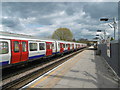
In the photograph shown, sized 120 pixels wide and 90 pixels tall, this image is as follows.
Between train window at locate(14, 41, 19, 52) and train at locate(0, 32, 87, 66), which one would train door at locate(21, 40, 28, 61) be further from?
train window at locate(14, 41, 19, 52)

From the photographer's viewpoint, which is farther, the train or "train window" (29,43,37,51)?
"train window" (29,43,37,51)

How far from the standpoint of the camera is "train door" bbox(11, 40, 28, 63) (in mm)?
7974

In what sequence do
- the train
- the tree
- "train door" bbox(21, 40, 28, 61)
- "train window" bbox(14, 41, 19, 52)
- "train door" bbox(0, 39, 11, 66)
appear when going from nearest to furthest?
"train door" bbox(0, 39, 11, 66), the train, "train window" bbox(14, 41, 19, 52), "train door" bbox(21, 40, 28, 61), the tree

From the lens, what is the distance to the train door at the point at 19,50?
7.97 metres

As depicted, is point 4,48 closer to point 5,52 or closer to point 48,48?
point 5,52

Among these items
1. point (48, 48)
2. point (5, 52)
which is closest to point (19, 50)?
point (5, 52)

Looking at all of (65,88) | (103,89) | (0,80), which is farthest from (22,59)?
(103,89)

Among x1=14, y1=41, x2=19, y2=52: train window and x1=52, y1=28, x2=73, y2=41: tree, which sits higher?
x1=52, y1=28, x2=73, y2=41: tree

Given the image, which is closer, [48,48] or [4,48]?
[4,48]

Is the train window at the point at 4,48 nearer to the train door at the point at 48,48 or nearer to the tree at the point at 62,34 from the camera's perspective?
the train door at the point at 48,48

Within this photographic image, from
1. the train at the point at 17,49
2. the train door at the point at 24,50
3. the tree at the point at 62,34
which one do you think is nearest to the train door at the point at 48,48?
the train at the point at 17,49

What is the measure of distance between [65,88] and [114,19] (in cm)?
688

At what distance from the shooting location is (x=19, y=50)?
8.52 metres

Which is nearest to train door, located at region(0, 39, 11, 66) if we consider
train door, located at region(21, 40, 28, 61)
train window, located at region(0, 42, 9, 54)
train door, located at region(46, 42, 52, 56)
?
train window, located at region(0, 42, 9, 54)
